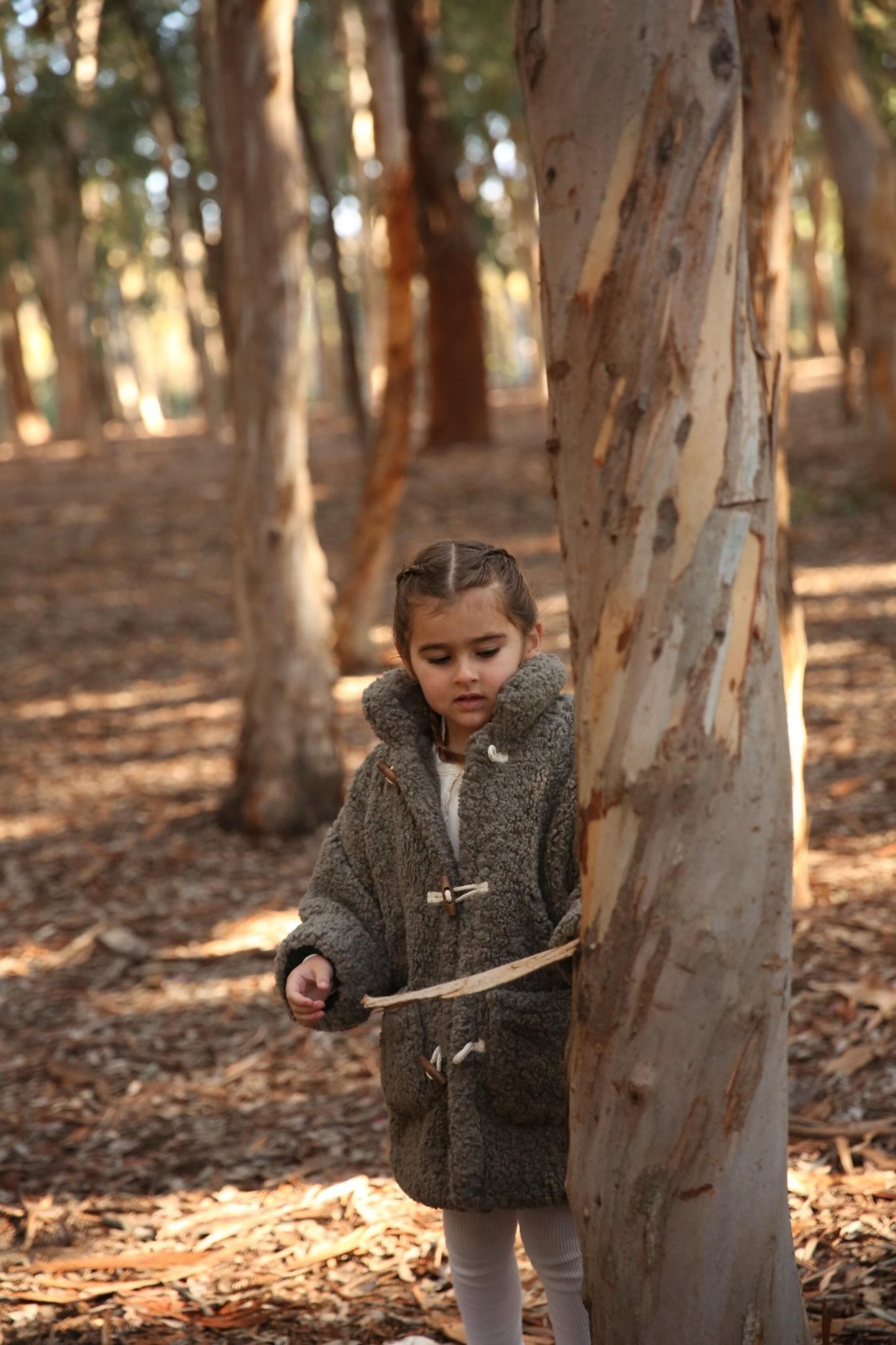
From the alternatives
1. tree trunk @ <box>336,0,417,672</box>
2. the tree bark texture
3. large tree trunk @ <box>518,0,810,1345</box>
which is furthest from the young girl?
tree trunk @ <box>336,0,417,672</box>

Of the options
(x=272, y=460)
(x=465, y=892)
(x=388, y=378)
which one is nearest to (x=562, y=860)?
(x=465, y=892)

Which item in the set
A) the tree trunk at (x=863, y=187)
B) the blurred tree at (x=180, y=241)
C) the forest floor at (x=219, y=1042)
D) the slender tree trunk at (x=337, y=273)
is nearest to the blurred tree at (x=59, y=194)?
the blurred tree at (x=180, y=241)

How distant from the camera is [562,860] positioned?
7.63 feet

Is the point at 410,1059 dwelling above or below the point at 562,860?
below

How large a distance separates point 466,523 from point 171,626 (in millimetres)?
3308

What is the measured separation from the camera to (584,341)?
1.95 m

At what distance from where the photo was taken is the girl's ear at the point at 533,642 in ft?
8.14

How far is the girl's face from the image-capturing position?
2385 millimetres

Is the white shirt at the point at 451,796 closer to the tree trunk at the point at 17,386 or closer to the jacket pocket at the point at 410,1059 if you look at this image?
the jacket pocket at the point at 410,1059

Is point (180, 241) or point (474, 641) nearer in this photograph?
point (474, 641)

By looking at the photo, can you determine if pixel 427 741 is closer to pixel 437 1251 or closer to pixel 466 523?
pixel 437 1251

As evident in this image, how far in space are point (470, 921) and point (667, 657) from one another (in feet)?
2.14

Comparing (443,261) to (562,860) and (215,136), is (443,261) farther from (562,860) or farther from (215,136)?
(562,860)

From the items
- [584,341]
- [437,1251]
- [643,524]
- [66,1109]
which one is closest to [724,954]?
[643,524]
